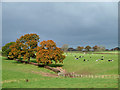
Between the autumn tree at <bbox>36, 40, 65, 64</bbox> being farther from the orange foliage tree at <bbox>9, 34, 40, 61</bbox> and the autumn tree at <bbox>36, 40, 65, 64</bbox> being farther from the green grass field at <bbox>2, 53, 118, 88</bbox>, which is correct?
the orange foliage tree at <bbox>9, 34, 40, 61</bbox>

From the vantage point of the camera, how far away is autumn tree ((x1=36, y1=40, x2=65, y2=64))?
155 ft

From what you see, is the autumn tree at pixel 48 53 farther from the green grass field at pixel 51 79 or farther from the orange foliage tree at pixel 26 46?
the orange foliage tree at pixel 26 46

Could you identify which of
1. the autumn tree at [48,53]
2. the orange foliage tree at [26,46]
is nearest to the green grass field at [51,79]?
the autumn tree at [48,53]

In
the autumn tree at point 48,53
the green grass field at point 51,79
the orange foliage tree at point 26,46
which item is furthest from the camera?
the orange foliage tree at point 26,46

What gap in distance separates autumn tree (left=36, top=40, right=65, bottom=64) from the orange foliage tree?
292 inches

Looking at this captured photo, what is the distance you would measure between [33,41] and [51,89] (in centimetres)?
4271

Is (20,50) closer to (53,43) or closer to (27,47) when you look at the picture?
(27,47)

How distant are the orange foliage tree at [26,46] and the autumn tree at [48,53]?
7418mm

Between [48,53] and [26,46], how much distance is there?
13511 millimetres

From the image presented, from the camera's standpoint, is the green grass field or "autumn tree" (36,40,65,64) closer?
the green grass field

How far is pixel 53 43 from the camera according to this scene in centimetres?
5022

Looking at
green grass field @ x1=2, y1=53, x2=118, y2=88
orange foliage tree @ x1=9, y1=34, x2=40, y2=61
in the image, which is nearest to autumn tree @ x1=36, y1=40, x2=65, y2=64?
green grass field @ x1=2, y1=53, x2=118, y2=88

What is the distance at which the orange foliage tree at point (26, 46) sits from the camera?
182 ft

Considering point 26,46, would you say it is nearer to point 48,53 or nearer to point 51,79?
point 48,53
